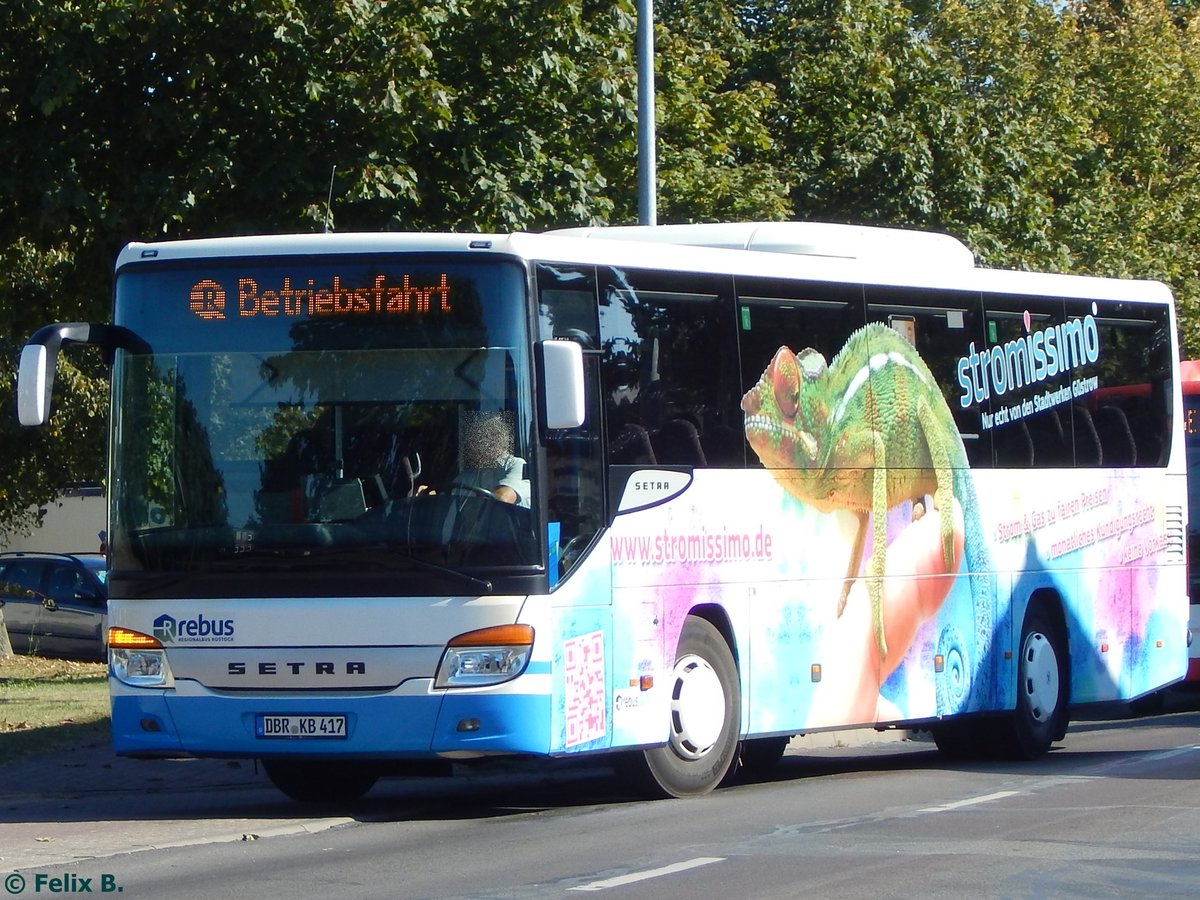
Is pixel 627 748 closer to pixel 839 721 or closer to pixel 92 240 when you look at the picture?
pixel 839 721

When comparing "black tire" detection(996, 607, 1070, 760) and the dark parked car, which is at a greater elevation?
the dark parked car

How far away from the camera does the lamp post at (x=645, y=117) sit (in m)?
17.8

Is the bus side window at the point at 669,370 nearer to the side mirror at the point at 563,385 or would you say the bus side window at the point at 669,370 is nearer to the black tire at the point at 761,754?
the side mirror at the point at 563,385

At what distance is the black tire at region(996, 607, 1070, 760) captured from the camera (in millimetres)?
14477

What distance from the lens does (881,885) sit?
321 inches

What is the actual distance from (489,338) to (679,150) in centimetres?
1286

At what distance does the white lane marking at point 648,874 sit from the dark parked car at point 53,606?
18918 mm

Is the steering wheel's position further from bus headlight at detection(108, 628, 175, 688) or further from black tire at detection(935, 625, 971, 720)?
black tire at detection(935, 625, 971, 720)

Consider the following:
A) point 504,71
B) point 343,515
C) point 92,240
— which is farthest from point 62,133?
point 343,515

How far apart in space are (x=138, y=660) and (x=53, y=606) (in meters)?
17.8

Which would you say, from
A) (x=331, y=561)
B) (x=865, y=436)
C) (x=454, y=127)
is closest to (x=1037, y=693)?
(x=865, y=436)

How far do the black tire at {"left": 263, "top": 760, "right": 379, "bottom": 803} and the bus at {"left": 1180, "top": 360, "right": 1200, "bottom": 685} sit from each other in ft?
34.6

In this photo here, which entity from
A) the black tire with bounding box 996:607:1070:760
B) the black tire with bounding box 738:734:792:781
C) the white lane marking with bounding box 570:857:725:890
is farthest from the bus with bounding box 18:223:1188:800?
the white lane marking with bounding box 570:857:725:890

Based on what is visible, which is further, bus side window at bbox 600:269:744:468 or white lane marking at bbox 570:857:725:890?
bus side window at bbox 600:269:744:468
